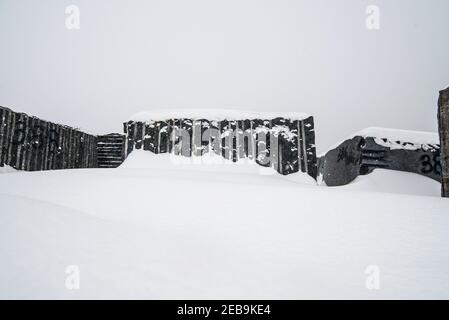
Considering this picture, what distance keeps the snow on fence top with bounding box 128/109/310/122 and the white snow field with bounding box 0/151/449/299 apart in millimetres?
5405

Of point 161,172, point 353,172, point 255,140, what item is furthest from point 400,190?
point 161,172

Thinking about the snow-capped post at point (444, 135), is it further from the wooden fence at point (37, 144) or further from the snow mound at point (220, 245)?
the wooden fence at point (37, 144)

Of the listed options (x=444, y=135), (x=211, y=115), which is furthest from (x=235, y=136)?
(x=444, y=135)

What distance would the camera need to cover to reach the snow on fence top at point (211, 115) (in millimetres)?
8328

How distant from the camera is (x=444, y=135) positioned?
4.93 m

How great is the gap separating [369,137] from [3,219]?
8.35 meters

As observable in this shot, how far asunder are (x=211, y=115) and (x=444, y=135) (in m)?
5.67

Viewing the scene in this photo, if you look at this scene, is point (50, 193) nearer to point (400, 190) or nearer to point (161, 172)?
point (161, 172)

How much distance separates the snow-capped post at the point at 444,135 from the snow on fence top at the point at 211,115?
358 cm

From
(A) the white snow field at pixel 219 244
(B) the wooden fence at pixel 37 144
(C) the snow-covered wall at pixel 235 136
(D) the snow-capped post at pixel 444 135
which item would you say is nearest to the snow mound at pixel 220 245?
(A) the white snow field at pixel 219 244

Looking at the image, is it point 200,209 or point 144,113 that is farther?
point 144,113

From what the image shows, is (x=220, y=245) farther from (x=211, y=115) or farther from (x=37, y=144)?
(x=37, y=144)

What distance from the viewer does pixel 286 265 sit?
181 centimetres
